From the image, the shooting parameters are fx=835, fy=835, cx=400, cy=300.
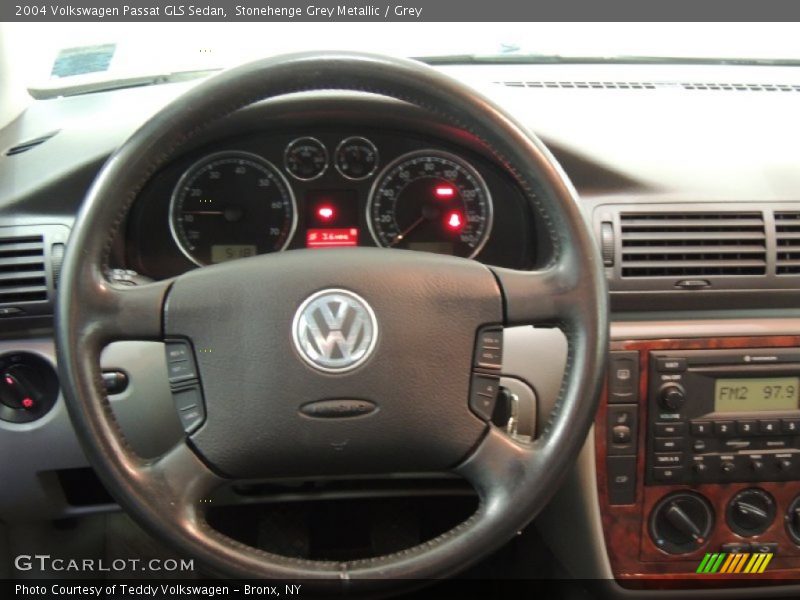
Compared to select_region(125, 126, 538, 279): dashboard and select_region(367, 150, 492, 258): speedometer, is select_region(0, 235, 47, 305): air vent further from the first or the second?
select_region(367, 150, 492, 258): speedometer

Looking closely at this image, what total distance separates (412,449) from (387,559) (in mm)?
159

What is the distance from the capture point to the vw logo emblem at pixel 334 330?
115 centimetres

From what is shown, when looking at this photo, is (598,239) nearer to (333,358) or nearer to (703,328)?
(703,328)

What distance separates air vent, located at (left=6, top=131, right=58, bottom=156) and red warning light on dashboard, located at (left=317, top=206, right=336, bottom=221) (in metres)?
0.52

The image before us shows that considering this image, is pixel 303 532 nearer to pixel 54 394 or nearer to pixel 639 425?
pixel 54 394

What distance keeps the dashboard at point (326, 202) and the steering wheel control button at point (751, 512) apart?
2.03 feet

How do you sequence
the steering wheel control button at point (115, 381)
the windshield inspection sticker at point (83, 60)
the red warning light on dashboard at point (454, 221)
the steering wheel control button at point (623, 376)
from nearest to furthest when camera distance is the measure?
the steering wheel control button at point (115, 381) → the steering wheel control button at point (623, 376) → the red warning light on dashboard at point (454, 221) → the windshield inspection sticker at point (83, 60)

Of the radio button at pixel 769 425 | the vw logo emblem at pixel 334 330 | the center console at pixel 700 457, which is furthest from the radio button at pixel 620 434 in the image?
the vw logo emblem at pixel 334 330

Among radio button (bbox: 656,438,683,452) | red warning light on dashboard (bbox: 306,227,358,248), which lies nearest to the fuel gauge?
red warning light on dashboard (bbox: 306,227,358,248)

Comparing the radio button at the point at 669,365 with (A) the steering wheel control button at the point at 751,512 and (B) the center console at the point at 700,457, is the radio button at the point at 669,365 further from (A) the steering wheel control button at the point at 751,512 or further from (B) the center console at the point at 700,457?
(A) the steering wheel control button at the point at 751,512

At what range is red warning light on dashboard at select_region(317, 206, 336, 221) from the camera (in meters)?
1.62
